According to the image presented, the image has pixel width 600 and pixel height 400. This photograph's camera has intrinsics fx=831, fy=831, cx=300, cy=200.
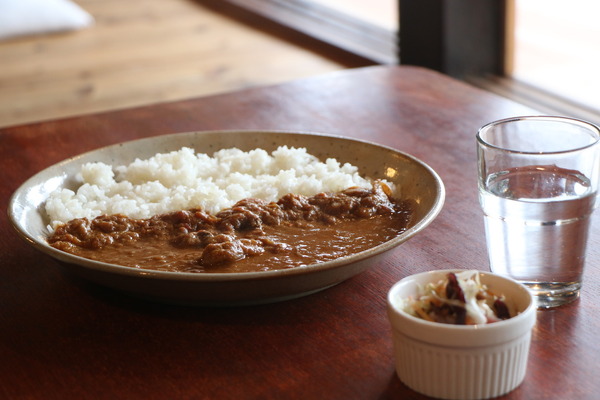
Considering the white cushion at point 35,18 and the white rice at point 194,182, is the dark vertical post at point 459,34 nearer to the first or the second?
the white rice at point 194,182

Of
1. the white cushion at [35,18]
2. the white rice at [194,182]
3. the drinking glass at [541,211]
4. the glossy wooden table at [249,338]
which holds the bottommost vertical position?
the white cushion at [35,18]

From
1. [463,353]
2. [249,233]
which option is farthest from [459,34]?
[463,353]

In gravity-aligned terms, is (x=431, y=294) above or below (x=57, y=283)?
above

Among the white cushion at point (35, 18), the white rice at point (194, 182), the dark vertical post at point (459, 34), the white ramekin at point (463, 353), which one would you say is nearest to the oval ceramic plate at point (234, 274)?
the white rice at point (194, 182)

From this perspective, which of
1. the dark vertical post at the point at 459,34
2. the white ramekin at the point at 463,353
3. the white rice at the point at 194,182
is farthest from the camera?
the dark vertical post at the point at 459,34

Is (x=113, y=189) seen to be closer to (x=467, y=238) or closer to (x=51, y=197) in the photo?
(x=51, y=197)

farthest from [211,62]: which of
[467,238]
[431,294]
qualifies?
[431,294]

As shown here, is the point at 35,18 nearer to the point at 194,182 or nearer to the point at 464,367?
the point at 194,182
